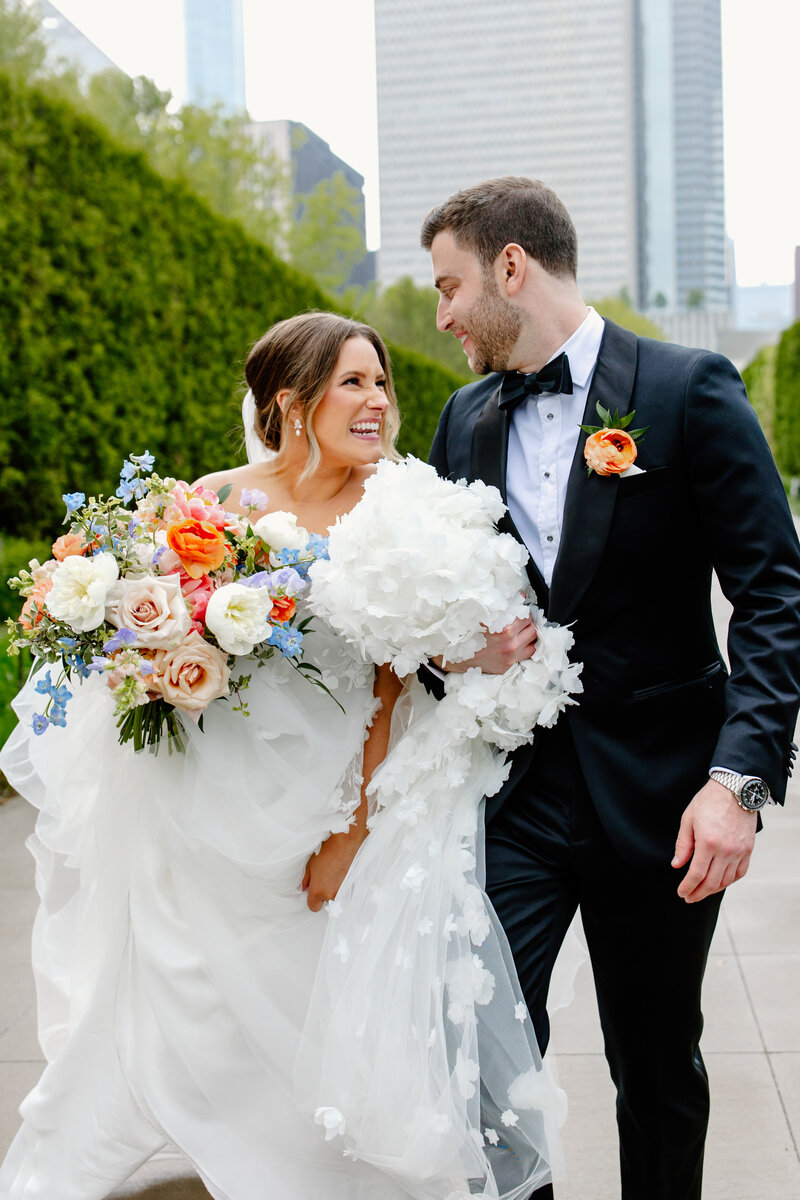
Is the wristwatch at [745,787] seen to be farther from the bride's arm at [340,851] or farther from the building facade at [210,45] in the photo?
the building facade at [210,45]

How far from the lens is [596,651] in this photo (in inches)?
86.7

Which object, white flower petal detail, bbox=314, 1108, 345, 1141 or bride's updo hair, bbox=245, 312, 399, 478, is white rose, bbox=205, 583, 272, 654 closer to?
bride's updo hair, bbox=245, 312, 399, 478

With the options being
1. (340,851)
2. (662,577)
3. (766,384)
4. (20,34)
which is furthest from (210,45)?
(662,577)

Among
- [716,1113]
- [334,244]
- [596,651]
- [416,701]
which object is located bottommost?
[716,1113]

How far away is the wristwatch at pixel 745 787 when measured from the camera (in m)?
1.98

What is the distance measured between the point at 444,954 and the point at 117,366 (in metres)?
6.69

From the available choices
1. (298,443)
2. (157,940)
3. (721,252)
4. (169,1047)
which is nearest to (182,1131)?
(169,1047)

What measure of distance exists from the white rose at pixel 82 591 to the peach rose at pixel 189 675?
0.15 meters

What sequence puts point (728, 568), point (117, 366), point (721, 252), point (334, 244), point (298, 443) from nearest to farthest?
point (728, 568)
point (298, 443)
point (117, 366)
point (334, 244)
point (721, 252)

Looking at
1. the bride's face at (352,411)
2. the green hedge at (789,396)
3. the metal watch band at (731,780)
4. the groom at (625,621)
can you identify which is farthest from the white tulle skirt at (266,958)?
the green hedge at (789,396)

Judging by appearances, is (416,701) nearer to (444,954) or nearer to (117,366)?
(444,954)

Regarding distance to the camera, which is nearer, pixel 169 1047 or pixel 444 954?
pixel 444 954

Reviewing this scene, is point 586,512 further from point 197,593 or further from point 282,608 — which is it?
point 197,593

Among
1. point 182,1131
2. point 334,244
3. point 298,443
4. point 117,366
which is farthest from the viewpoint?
point 334,244
